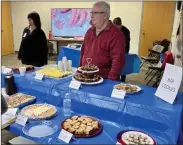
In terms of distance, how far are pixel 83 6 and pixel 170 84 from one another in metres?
5.00

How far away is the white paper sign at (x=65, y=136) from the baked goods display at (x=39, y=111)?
0.22 meters

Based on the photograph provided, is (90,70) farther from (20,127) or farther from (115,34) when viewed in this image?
(20,127)

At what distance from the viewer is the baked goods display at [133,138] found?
37.2 inches

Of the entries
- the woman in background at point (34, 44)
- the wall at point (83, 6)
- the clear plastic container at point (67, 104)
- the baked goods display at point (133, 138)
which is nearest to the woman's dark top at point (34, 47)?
the woman in background at point (34, 44)

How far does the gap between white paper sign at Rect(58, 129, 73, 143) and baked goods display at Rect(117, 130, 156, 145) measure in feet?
0.80

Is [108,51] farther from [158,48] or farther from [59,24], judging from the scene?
[59,24]

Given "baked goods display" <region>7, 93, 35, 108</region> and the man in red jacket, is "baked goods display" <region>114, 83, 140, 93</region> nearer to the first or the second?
the man in red jacket

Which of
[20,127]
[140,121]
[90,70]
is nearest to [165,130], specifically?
[140,121]

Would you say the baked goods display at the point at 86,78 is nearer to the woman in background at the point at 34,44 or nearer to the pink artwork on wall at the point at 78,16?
the woman in background at the point at 34,44

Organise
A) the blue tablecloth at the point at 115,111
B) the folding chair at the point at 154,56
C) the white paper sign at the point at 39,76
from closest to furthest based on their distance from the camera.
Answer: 1. the blue tablecloth at the point at 115,111
2. the white paper sign at the point at 39,76
3. the folding chair at the point at 154,56

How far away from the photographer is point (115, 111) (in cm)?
121

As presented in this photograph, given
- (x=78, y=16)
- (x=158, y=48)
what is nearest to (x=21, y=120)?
(x=158, y=48)

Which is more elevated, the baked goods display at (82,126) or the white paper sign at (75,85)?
the white paper sign at (75,85)

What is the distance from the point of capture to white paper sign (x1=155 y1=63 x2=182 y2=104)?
1.13 m
